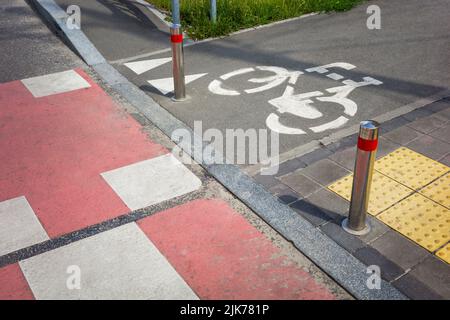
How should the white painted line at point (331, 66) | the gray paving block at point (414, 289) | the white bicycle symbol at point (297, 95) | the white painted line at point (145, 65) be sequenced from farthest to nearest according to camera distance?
1. the white painted line at point (145, 65)
2. the white painted line at point (331, 66)
3. the white bicycle symbol at point (297, 95)
4. the gray paving block at point (414, 289)

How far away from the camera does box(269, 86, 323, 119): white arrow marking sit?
6.17 metres

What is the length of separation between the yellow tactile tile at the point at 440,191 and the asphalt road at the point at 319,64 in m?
1.42

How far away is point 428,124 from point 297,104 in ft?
5.42

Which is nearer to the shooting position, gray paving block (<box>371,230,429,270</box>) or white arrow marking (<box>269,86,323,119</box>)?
gray paving block (<box>371,230,429,270</box>)

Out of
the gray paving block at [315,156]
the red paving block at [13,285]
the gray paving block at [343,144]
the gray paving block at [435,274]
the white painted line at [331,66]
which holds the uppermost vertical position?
the white painted line at [331,66]

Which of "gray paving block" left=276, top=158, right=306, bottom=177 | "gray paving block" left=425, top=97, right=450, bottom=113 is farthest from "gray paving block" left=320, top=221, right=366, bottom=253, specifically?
"gray paving block" left=425, top=97, right=450, bottom=113

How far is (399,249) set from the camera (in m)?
3.96

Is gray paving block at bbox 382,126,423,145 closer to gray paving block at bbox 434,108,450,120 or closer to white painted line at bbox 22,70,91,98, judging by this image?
gray paving block at bbox 434,108,450,120

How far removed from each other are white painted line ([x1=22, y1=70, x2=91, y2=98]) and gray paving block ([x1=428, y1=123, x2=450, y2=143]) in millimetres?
4856

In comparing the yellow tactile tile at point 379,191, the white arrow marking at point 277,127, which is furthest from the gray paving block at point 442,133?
the white arrow marking at point 277,127

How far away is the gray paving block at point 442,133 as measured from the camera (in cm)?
553

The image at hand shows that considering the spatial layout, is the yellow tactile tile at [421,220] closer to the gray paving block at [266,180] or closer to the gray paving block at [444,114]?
the gray paving block at [266,180]

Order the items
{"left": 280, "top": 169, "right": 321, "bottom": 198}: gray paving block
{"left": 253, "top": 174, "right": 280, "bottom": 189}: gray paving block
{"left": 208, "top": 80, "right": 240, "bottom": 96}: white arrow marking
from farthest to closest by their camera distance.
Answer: {"left": 208, "top": 80, "right": 240, "bottom": 96}: white arrow marking → {"left": 253, "top": 174, "right": 280, "bottom": 189}: gray paving block → {"left": 280, "top": 169, "right": 321, "bottom": 198}: gray paving block

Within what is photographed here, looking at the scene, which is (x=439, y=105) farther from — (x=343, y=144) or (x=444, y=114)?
(x=343, y=144)
